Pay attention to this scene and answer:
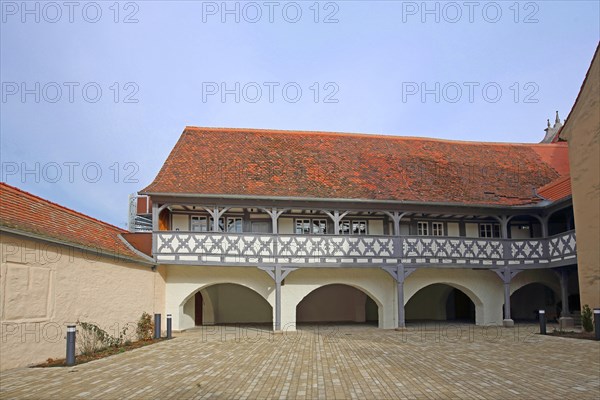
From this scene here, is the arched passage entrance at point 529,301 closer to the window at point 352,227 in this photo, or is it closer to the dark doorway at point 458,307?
the dark doorway at point 458,307

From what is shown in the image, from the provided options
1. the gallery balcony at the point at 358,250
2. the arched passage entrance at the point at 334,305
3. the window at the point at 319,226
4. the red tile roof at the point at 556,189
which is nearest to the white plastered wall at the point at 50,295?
the gallery balcony at the point at 358,250

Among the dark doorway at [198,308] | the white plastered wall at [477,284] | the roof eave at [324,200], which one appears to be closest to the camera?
the roof eave at [324,200]

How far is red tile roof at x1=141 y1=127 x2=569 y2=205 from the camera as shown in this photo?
17094 mm

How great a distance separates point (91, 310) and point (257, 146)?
10032 mm

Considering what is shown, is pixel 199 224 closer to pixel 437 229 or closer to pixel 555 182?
pixel 437 229

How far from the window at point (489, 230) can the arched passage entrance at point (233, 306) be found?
341 inches

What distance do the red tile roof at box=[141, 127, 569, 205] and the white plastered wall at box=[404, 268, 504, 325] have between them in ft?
8.83

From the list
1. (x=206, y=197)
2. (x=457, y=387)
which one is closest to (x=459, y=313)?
(x=206, y=197)

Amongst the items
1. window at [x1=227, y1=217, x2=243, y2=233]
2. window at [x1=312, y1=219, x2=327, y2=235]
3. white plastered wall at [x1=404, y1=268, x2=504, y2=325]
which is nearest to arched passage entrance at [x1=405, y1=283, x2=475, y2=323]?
white plastered wall at [x1=404, y1=268, x2=504, y2=325]

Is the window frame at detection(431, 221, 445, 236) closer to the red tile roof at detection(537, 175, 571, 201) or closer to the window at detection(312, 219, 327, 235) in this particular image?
the red tile roof at detection(537, 175, 571, 201)

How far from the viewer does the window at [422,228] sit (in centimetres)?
1883

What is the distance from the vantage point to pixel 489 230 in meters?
19.3

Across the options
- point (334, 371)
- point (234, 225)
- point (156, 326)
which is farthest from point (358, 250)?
point (334, 371)

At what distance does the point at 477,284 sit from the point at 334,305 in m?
5.92
